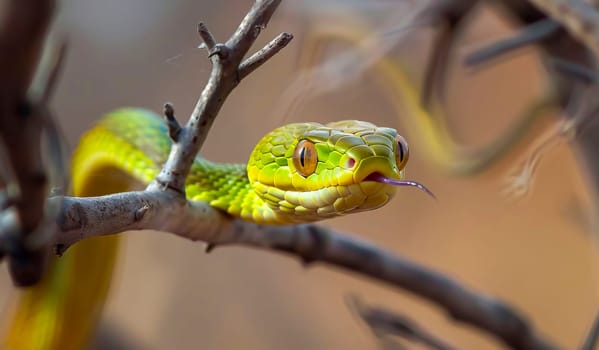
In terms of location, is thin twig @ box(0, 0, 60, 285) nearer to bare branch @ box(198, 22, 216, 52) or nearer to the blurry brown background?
bare branch @ box(198, 22, 216, 52)

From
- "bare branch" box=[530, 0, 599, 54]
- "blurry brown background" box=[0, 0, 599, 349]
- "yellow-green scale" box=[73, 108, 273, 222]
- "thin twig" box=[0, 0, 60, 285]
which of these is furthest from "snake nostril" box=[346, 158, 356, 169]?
"blurry brown background" box=[0, 0, 599, 349]

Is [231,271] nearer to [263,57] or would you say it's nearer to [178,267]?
[178,267]

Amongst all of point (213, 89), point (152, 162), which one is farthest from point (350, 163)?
point (152, 162)

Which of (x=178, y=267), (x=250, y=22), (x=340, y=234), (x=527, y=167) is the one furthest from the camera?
(x=178, y=267)

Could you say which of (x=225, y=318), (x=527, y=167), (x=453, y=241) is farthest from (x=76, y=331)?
(x=453, y=241)

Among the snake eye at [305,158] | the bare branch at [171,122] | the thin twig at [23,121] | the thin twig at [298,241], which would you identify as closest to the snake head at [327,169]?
the snake eye at [305,158]
